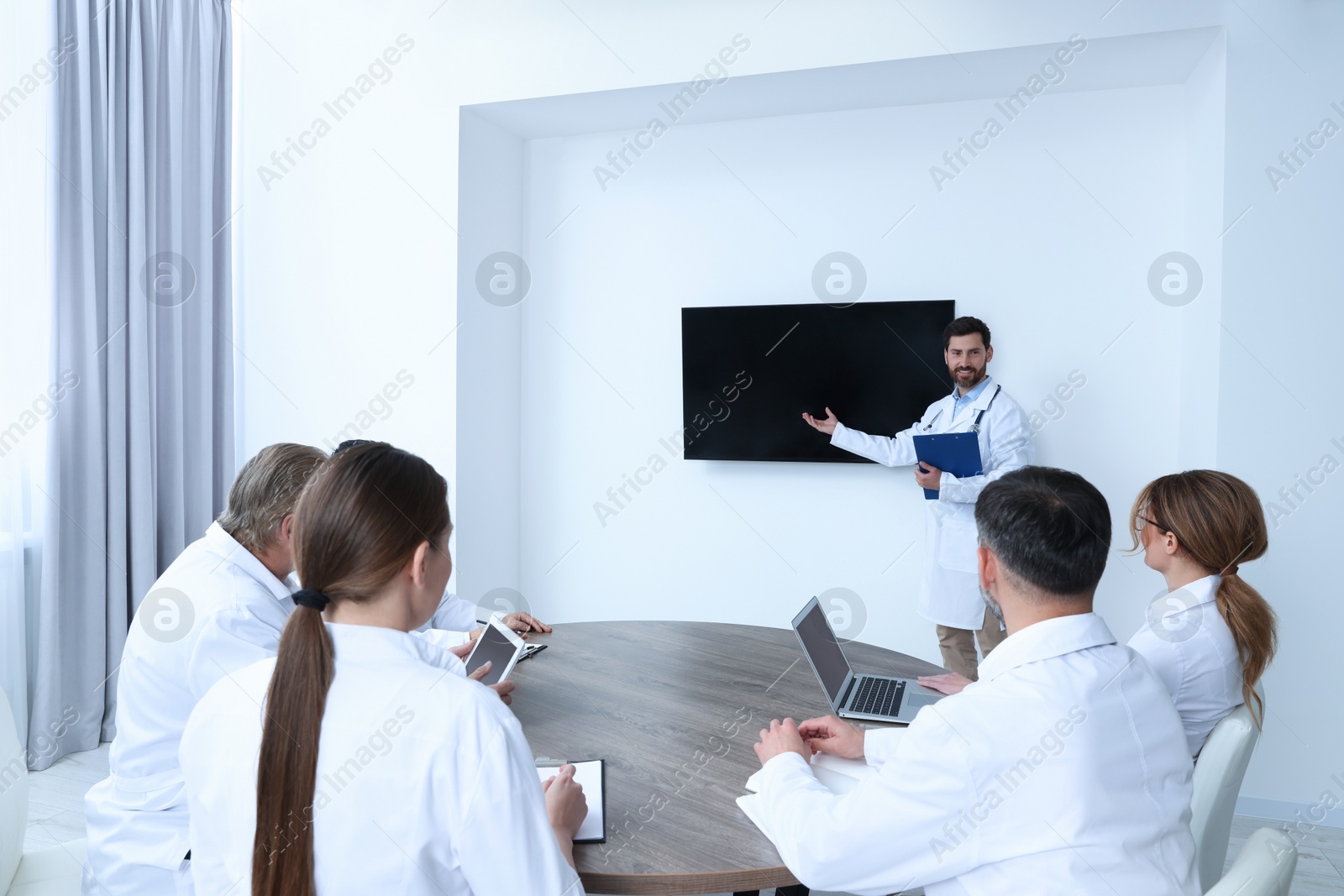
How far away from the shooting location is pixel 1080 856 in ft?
3.74

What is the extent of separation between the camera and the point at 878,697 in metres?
1.94

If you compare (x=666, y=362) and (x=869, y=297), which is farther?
(x=666, y=362)

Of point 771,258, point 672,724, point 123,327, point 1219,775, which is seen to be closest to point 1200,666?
point 1219,775

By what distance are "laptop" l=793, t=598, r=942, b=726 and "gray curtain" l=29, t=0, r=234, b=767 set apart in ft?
9.93

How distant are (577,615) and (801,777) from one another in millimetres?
3088

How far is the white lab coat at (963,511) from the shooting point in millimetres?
3402

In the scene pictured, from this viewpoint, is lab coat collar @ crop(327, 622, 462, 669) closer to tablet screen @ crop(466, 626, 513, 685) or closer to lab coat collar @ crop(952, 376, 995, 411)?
tablet screen @ crop(466, 626, 513, 685)

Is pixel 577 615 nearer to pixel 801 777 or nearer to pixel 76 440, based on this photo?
pixel 76 440

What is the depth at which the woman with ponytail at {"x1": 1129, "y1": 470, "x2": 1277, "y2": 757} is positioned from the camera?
1.70 meters

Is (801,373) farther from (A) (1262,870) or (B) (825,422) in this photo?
(A) (1262,870)

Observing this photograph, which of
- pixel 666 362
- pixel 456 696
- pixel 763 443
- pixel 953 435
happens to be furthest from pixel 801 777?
pixel 666 362

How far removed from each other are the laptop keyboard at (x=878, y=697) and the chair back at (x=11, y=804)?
5.32 feet

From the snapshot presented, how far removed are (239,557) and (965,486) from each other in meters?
2.55

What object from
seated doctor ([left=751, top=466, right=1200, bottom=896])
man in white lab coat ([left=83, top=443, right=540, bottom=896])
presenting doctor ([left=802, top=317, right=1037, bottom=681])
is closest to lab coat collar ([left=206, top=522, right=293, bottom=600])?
man in white lab coat ([left=83, top=443, right=540, bottom=896])
